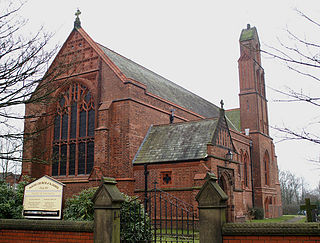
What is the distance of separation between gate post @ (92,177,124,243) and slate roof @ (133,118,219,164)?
1068 centimetres

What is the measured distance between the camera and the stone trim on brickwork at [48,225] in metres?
10.1

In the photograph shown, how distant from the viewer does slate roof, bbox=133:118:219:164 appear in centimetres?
2092

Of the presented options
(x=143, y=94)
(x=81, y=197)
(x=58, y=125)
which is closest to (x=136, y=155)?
(x=143, y=94)

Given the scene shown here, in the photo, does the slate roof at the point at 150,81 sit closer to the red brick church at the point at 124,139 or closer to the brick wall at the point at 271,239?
the red brick church at the point at 124,139

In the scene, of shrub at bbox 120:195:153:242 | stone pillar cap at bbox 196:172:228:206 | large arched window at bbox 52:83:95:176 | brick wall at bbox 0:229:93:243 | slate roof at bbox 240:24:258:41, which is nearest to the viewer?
stone pillar cap at bbox 196:172:228:206

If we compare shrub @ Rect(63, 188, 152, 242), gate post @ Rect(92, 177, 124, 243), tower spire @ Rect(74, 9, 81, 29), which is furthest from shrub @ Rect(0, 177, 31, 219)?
tower spire @ Rect(74, 9, 81, 29)

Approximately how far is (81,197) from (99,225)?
3475mm

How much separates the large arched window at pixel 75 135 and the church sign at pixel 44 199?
12.0 meters

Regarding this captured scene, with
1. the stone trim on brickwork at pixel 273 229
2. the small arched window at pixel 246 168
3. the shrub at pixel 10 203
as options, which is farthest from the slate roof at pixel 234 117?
the stone trim on brickwork at pixel 273 229

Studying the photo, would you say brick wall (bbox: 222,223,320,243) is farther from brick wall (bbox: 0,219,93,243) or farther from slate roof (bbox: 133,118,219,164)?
slate roof (bbox: 133,118,219,164)

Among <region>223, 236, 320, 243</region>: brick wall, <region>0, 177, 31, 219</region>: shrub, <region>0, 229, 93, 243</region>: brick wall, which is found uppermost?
<region>0, 177, 31, 219</region>: shrub

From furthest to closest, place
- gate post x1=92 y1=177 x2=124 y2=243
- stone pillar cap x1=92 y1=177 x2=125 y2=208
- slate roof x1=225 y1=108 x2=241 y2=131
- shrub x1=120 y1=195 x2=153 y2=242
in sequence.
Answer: slate roof x1=225 y1=108 x2=241 y2=131, shrub x1=120 y1=195 x2=153 y2=242, stone pillar cap x1=92 y1=177 x2=125 y2=208, gate post x1=92 y1=177 x2=124 y2=243

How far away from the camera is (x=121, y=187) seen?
838 inches

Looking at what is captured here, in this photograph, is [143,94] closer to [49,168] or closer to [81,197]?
[49,168]
